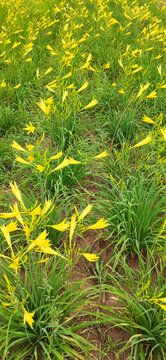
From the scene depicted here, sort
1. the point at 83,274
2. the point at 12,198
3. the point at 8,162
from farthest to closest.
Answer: the point at 8,162, the point at 12,198, the point at 83,274

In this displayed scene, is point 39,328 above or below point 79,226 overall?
below

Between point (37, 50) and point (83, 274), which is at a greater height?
point (37, 50)

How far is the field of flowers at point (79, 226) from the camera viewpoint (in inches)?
46.9

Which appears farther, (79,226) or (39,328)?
(39,328)

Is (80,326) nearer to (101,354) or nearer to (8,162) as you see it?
(101,354)

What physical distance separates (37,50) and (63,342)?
348cm

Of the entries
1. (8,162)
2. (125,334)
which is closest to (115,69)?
(8,162)

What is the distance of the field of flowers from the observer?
3.91ft

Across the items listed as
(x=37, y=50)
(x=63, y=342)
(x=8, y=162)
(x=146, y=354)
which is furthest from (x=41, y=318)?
(x=37, y=50)

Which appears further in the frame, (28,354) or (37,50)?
(37,50)

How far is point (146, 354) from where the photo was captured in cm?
127

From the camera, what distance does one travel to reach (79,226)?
109 cm

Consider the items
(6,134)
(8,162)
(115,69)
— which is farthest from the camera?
(115,69)

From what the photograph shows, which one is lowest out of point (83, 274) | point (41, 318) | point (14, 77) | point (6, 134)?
point (83, 274)
